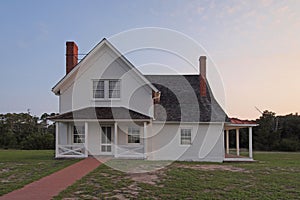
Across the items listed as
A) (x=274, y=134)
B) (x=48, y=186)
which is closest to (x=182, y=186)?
(x=48, y=186)

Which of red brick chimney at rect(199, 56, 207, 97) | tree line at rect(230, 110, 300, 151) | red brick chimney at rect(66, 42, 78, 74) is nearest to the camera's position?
red brick chimney at rect(66, 42, 78, 74)

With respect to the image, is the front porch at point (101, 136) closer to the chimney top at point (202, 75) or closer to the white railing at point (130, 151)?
the white railing at point (130, 151)

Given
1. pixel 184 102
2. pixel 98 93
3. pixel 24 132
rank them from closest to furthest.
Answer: pixel 98 93 → pixel 184 102 → pixel 24 132

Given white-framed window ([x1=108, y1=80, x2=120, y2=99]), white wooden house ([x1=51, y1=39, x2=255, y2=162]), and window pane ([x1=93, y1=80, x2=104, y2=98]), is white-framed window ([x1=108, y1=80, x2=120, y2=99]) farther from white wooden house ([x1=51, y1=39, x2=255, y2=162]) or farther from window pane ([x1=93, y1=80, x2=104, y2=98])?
window pane ([x1=93, y1=80, x2=104, y2=98])

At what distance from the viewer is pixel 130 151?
20406 millimetres

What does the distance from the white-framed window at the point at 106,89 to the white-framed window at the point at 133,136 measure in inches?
93.0

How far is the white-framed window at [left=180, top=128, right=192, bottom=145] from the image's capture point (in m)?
22.1

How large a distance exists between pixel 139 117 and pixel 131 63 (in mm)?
3711

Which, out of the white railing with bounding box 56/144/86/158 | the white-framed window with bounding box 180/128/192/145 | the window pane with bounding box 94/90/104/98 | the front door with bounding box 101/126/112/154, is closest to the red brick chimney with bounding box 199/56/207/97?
the white-framed window with bounding box 180/128/192/145

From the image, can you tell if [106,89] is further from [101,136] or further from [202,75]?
[202,75]

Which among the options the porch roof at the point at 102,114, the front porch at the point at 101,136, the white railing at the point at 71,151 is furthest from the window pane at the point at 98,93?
the white railing at the point at 71,151

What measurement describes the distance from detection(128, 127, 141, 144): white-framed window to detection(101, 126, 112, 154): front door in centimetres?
125

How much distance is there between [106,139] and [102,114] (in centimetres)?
198

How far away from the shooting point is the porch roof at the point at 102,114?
20.0 meters
